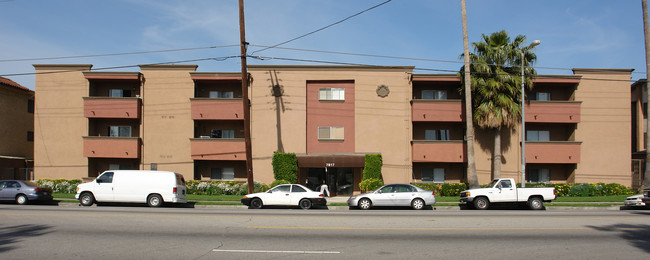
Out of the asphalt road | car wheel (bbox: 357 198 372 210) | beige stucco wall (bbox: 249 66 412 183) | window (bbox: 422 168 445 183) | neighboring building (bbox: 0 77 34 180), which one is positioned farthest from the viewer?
neighboring building (bbox: 0 77 34 180)

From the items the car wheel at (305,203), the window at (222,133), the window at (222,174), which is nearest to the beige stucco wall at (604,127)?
the car wheel at (305,203)

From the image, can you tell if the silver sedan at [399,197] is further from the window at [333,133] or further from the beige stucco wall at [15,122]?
the beige stucco wall at [15,122]

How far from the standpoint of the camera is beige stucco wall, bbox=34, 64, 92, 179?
3023 centimetres

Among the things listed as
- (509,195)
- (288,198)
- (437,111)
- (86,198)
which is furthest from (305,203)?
(437,111)

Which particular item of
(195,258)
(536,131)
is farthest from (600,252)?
(536,131)

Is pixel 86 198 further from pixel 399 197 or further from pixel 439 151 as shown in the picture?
pixel 439 151

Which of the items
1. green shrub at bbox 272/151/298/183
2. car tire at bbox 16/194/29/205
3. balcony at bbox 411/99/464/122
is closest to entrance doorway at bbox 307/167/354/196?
green shrub at bbox 272/151/298/183

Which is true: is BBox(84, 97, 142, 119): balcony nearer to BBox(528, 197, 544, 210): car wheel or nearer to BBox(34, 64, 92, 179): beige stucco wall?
BBox(34, 64, 92, 179): beige stucco wall

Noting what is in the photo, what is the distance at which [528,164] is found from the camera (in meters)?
30.1

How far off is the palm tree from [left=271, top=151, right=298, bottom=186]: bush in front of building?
1175cm

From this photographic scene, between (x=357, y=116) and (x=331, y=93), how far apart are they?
92.5 inches

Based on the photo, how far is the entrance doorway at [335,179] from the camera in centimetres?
3003

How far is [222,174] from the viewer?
1204 inches

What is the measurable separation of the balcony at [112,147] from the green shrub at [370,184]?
1495 centimetres
